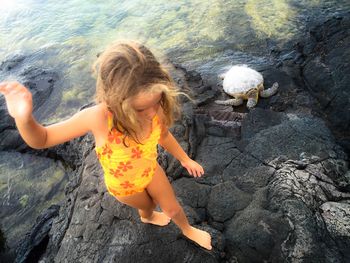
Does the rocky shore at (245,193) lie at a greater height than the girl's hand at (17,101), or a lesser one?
lesser

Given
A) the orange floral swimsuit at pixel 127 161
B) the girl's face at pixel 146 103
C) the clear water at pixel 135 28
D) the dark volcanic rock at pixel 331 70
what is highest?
the girl's face at pixel 146 103

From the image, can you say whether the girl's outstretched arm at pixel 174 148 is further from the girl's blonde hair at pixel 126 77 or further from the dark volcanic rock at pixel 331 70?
the dark volcanic rock at pixel 331 70

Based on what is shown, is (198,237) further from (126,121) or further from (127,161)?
(126,121)

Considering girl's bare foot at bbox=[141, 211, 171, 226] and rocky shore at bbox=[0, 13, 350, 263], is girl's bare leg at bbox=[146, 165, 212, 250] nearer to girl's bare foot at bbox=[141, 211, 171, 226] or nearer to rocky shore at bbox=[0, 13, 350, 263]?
girl's bare foot at bbox=[141, 211, 171, 226]

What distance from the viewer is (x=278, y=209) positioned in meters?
2.61

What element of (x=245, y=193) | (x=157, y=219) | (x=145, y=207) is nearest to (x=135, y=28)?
(x=245, y=193)

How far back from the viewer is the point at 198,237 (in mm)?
2457

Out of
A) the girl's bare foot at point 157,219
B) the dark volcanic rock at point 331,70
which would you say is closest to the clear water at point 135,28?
the dark volcanic rock at point 331,70

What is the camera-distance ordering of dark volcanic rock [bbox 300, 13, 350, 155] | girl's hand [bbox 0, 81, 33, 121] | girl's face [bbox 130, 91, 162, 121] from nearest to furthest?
girl's hand [bbox 0, 81, 33, 121] < girl's face [bbox 130, 91, 162, 121] < dark volcanic rock [bbox 300, 13, 350, 155]

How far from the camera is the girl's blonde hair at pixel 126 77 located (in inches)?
63.2

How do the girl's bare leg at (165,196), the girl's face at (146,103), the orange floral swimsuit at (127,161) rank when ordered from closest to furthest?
the girl's face at (146,103) → the orange floral swimsuit at (127,161) → the girl's bare leg at (165,196)

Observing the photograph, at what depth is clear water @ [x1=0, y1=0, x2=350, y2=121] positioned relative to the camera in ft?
19.0

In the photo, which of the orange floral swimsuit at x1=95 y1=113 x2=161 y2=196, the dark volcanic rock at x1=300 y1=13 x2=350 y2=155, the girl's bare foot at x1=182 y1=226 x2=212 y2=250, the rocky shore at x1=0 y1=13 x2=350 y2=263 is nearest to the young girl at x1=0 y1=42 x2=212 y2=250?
the orange floral swimsuit at x1=95 y1=113 x2=161 y2=196

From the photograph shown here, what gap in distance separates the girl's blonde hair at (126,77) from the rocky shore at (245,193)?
4.17 ft
